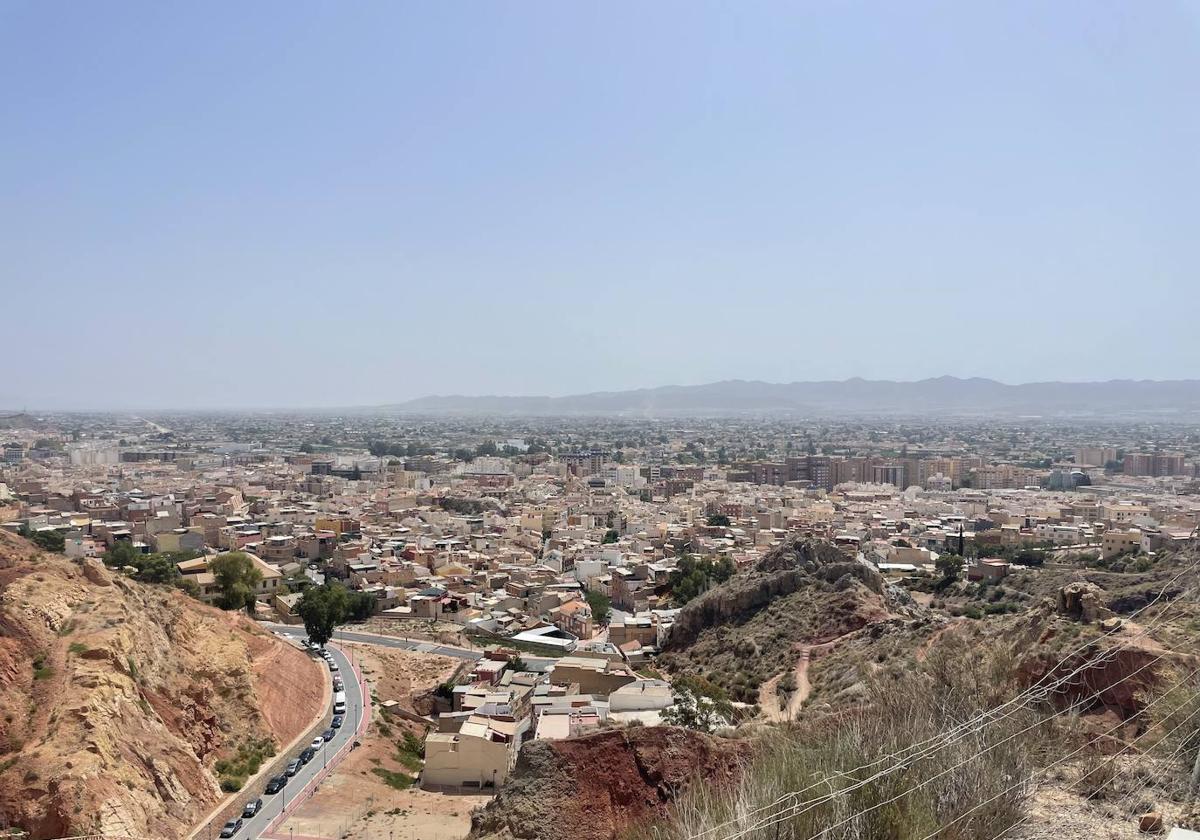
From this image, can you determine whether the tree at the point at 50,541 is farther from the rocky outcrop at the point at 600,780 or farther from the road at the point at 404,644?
the rocky outcrop at the point at 600,780

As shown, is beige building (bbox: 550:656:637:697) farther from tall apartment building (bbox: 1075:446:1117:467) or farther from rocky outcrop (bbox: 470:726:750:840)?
tall apartment building (bbox: 1075:446:1117:467)

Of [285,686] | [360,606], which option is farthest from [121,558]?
[285,686]

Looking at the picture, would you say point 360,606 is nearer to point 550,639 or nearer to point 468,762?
point 550,639

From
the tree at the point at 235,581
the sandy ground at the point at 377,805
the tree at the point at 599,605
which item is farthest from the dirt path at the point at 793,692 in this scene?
the tree at the point at 235,581

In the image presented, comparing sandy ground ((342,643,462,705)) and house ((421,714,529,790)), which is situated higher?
house ((421,714,529,790))

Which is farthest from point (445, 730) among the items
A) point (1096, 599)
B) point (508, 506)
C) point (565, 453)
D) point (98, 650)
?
point (565, 453)

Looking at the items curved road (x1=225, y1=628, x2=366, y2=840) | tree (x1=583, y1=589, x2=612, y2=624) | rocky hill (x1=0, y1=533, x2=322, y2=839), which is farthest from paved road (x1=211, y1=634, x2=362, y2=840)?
tree (x1=583, y1=589, x2=612, y2=624)
